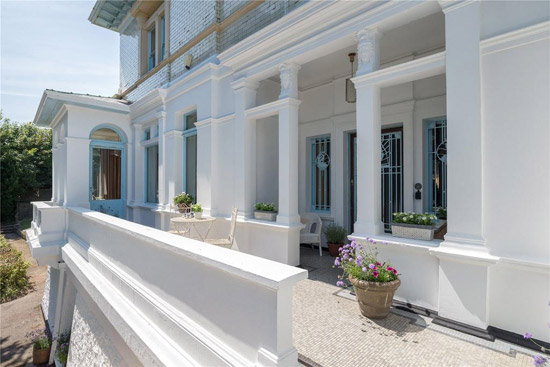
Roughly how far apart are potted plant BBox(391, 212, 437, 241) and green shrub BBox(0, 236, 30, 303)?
1515 centimetres

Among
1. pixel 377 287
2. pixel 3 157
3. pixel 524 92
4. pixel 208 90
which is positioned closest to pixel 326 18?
pixel 524 92

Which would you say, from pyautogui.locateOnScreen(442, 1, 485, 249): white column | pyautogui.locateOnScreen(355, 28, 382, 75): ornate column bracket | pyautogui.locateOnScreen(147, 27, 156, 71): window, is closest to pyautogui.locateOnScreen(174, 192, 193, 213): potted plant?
pyautogui.locateOnScreen(355, 28, 382, 75): ornate column bracket

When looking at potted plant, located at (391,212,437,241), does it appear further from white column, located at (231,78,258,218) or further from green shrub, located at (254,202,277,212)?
white column, located at (231,78,258,218)

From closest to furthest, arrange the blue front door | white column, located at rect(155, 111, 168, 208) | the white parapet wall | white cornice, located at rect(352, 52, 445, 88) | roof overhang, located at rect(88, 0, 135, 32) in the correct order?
the white parapet wall < white cornice, located at rect(352, 52, 445, 88) < white column, located at rect(155, 111, 168, 208) < the blue front door < roof overhang, located at rect(88, 0, 135, 32)

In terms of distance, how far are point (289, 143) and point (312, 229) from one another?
2374 mm

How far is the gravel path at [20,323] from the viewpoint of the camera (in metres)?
8.55

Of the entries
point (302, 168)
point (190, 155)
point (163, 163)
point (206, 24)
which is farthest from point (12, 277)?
point (302, 168)

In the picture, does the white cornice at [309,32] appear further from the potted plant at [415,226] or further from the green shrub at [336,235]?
the green shrub at [336,235]

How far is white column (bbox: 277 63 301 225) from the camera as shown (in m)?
4.96

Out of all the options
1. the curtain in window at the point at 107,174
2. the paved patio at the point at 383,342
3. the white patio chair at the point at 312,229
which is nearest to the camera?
the paved patio at the point at 383,342

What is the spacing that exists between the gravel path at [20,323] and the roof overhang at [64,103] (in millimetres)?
7282

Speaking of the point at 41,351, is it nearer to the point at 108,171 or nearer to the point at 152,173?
the point at 108,171

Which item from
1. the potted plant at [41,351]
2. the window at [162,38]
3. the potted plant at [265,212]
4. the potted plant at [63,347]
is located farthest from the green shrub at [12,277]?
the potted plant at [265,212]

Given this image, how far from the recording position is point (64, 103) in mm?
8516
